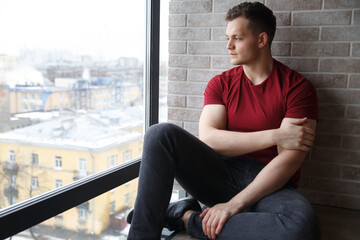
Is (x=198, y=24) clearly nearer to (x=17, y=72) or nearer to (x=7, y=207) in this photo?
(x=17, y=72)

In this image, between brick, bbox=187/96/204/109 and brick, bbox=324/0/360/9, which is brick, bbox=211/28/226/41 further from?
brick, bbox=324/0/360/9

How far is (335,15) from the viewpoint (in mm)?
2098

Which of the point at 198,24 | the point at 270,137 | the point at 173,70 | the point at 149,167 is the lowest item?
the point at 149,167

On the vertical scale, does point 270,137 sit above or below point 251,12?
below

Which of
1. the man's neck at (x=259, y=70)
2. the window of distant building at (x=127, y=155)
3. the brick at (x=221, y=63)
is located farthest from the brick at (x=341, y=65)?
the window of distant building at (x=127, y=155)

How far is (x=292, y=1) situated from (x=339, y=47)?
0.41m

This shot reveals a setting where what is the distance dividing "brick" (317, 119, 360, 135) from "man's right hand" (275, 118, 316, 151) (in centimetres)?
52

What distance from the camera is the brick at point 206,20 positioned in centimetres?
235

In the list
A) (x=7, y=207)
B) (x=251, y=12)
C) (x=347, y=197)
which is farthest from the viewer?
(x=347, y=197)

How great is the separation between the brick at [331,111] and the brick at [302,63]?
243 millimetres

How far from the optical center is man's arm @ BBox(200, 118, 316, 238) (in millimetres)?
1560

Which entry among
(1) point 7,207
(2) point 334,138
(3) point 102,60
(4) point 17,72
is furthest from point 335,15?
(1) point 7,207

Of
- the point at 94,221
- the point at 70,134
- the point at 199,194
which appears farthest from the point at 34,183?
the point at 199,194

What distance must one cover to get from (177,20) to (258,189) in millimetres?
1374
